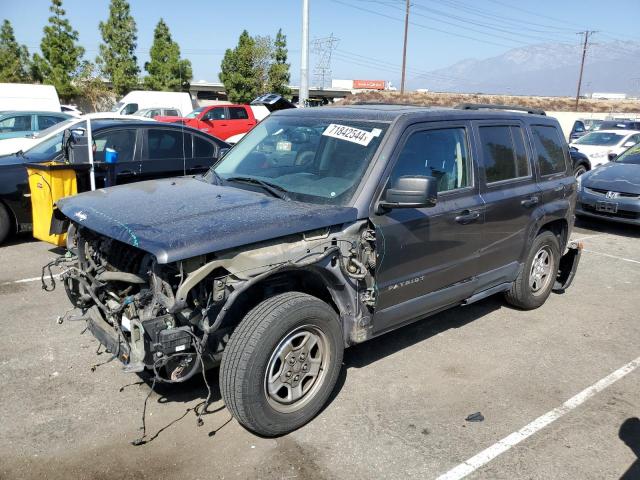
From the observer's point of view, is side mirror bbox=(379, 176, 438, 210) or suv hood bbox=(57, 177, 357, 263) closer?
suv hood bbox=(57, 177, 357, 263)

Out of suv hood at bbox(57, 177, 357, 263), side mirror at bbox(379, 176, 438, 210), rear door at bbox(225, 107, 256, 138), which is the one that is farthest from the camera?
rear door at bbox(225, 107, 256, 138)

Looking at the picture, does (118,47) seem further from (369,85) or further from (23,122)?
(369,85)

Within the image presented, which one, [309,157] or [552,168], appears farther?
[552,168]

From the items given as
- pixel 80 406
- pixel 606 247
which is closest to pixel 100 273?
pixel 80 406

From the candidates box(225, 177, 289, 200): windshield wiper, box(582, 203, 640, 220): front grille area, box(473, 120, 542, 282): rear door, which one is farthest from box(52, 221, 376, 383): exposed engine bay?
box(582, 203, 640, 220): front grille area

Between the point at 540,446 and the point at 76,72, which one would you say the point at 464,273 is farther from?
the point at 76,72

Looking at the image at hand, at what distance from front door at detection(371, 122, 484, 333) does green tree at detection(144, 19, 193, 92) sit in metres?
42.0

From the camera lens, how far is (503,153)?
185 inches

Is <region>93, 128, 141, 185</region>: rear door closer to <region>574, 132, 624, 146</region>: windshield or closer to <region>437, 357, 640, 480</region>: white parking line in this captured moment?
<region>437, 357, 640, 480</region>: white parking line

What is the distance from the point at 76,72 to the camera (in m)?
39.0

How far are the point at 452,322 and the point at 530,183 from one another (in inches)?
59.8

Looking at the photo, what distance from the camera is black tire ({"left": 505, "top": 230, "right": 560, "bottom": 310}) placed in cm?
526

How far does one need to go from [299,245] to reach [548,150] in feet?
10.8

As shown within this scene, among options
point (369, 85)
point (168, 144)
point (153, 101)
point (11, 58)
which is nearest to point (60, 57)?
point (11, 58)
